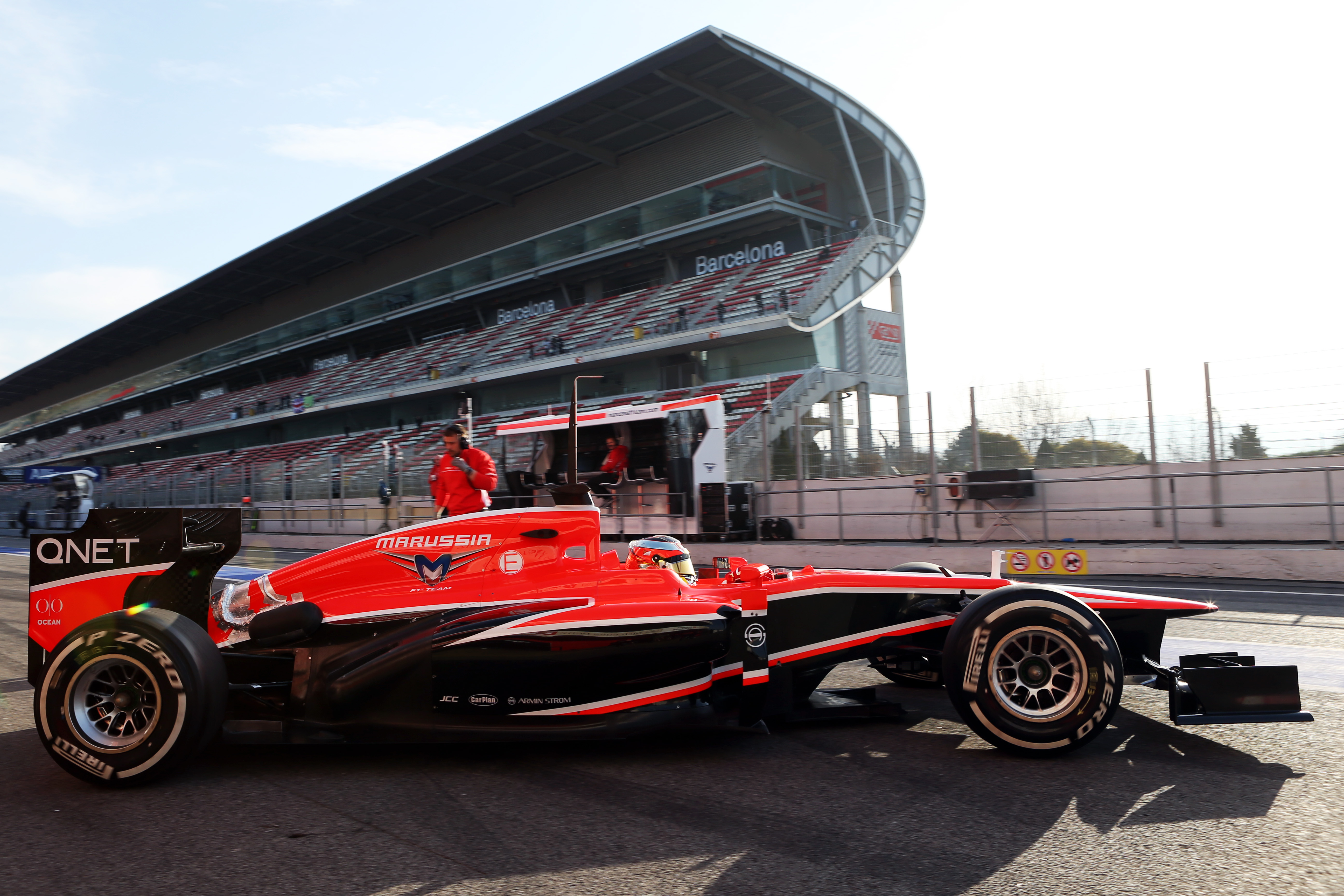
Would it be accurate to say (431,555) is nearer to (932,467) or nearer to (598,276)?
(932,467)

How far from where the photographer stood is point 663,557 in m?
4.62

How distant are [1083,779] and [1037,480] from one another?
10.3 meters

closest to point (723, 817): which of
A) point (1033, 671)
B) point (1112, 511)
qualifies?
point (1033, 671)

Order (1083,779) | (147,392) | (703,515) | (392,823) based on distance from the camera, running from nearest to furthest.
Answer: (392,823), (1083,779), (703,515), (147,392)

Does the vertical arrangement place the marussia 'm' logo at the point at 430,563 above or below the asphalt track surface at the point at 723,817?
above

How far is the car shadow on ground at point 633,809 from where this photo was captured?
8.21 ft

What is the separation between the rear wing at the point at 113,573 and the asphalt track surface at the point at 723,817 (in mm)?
609

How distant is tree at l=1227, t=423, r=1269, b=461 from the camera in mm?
11219

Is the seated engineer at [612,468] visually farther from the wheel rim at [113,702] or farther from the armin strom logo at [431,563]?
the wheel rim at [113,702]

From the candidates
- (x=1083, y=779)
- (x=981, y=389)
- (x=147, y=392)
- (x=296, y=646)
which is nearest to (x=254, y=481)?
(x=981, y=389)

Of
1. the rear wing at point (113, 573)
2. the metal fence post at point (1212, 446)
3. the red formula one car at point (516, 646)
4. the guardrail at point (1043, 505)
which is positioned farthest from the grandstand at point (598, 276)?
the rear wing at point (113, 573)

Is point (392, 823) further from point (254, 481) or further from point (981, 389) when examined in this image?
point (254, 481)

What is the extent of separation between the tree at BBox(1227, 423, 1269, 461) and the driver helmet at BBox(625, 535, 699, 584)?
31.8ft

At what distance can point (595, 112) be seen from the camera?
99.9 ft
